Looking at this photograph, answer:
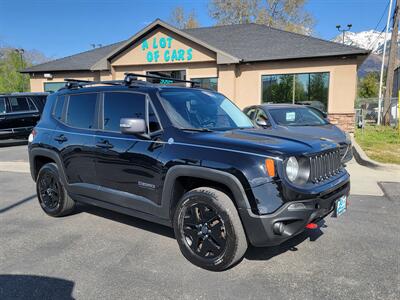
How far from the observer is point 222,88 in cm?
1557

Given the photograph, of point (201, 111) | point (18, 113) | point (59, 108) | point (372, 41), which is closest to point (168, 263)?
point (201, 111)

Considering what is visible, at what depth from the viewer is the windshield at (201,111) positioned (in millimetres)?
3930

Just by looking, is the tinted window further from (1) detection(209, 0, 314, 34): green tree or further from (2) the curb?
(1) detection(209, 0, 314, 34): green tree

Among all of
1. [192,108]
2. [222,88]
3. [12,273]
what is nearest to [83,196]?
[12,273]

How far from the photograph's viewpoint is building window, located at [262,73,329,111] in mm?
14562

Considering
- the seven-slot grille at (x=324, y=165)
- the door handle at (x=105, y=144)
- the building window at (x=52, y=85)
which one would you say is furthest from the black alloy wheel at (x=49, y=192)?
the building window at (x=52, y=85)

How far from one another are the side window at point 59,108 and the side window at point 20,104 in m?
9.84

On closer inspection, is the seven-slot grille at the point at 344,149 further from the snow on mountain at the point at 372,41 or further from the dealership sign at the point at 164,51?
the dealership sign at the point at 164,51

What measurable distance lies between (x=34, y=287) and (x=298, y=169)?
264cm

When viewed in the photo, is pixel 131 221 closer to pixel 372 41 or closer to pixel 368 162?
pixel 368 162

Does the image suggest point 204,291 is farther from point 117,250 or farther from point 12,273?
point 12,273

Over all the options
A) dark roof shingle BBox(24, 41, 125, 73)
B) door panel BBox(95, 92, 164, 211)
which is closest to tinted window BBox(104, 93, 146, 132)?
door panel BBox(95, 92, 164, 211)

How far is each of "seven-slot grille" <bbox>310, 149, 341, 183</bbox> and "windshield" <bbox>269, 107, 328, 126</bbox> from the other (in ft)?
14.5

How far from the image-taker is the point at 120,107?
167 inches
